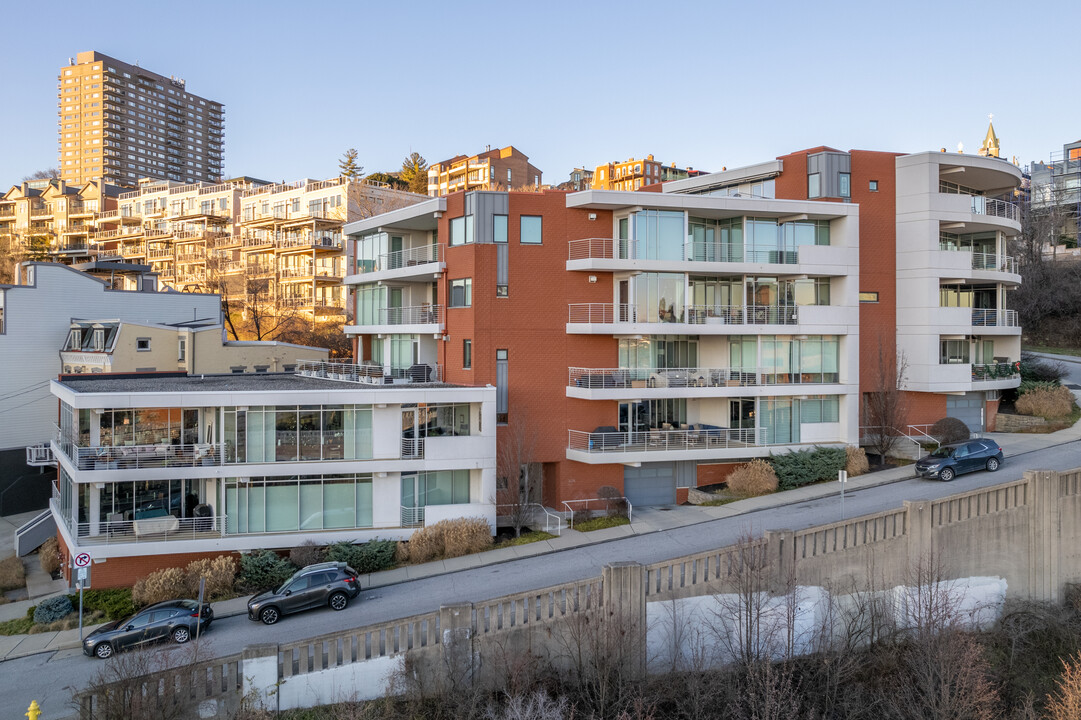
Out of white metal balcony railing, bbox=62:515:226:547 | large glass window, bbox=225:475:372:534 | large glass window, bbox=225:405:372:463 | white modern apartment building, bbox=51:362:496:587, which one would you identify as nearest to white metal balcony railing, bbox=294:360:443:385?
large glass window, bbox=225:405:372:463

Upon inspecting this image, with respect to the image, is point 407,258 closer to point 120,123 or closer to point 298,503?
point 298,503

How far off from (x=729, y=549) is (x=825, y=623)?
3.17 m

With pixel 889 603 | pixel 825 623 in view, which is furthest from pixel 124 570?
pixel 889 603

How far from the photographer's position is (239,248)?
240 ft

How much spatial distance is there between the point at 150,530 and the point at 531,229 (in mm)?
18596

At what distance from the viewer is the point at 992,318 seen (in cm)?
3959

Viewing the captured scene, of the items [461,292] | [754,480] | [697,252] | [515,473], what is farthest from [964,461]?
[461,292]

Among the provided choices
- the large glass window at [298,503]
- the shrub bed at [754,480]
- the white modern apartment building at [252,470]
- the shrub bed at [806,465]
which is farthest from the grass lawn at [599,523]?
the large glass window at [298,503]

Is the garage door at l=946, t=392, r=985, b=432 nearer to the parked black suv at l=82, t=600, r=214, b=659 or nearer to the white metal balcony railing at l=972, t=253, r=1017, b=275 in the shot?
the white metal balcony railing at l=972, t=253, r=1017, b=275

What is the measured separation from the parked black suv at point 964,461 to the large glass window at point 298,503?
2224 cm

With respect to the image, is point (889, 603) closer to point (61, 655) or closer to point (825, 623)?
point (825, 623)

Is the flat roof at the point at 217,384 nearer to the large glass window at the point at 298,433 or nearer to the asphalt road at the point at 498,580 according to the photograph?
the large glass window at the point at 298,433

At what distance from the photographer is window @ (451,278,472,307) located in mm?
32281

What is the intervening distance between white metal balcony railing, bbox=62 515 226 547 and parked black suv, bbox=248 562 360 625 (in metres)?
4.66
